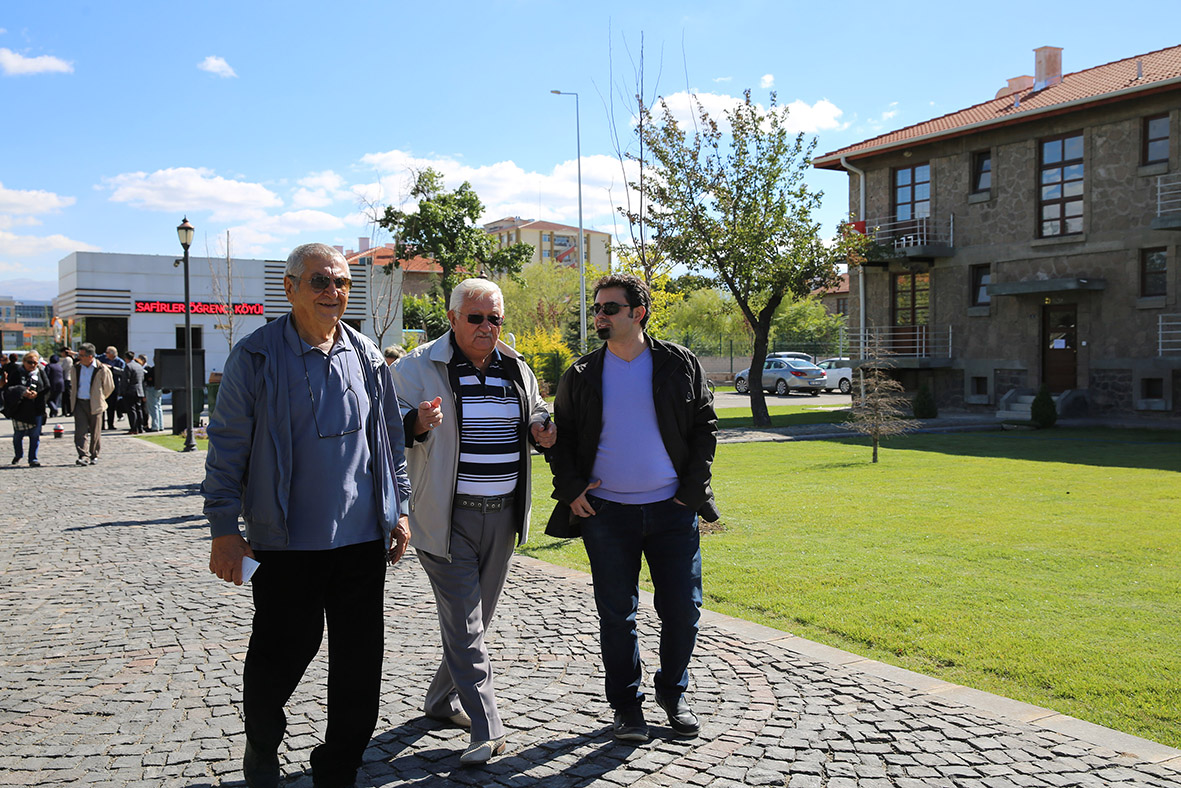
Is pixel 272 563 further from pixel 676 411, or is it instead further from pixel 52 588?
pixel 52 588

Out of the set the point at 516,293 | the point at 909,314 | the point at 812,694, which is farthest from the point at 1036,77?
the point at 516,293

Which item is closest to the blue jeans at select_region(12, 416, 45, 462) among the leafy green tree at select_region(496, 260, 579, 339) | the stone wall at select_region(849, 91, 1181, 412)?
the stone wall at select_region(849, 91, 1181, 412)

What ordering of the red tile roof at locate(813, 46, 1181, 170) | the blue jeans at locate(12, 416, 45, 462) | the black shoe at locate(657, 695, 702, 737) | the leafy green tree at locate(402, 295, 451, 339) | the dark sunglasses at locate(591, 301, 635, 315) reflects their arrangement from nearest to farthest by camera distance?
the black shoe at locate(657, 695, 702, 737), the dark sunglasses at locate(591, 301, 635, 315), the blue jeans at locate(12, 416, 45, 462), the red tile roof at locate(813, 46, 1181, 170), the leafy green tree at locate(402, 295, 451, 339)

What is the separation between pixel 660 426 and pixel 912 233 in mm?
27606

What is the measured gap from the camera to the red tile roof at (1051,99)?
76.4 feet

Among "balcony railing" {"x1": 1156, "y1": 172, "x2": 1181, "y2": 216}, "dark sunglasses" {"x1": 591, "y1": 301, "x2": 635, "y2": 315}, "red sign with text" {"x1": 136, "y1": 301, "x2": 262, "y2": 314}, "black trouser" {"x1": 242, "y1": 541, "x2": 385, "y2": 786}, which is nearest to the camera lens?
"black trouser" {"x1": 242, "y1": 541, "x2": 385, "y2": 786}

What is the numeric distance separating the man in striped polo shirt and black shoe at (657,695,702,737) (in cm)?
73

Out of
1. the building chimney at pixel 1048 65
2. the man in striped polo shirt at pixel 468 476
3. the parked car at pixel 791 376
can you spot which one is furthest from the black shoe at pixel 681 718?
the parked car at pixel 791 376

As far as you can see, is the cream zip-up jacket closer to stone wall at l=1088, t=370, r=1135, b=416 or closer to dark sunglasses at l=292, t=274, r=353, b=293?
dark sunglasses at l=292, t=274, r=353, b=293

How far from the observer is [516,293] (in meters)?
56.8

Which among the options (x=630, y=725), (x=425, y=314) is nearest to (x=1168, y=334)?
(x=630, y=725)

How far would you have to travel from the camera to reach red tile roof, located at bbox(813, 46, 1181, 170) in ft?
76.4

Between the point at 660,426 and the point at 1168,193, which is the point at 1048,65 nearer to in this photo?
the point at 1168,193

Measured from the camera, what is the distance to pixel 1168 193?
22.8 m
